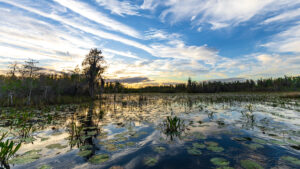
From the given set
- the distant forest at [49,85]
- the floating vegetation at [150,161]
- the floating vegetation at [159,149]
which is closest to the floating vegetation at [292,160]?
the floating vegetation at [159,149]

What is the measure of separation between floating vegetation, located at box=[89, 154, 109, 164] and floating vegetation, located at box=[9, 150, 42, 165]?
1.97 metres

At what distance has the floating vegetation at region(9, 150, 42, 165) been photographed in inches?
157

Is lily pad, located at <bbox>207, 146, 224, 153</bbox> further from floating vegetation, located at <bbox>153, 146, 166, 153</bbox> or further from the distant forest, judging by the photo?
the distant forest

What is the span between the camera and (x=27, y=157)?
4383 millimetres

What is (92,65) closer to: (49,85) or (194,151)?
(49,85)

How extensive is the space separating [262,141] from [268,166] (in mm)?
2380

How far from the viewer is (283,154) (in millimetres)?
4539

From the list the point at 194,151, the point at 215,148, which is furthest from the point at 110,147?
the point at 215,148

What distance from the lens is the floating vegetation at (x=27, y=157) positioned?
157 inches

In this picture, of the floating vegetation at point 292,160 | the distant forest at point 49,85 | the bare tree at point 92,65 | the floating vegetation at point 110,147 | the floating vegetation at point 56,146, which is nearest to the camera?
the floating vegetation at point 292,160

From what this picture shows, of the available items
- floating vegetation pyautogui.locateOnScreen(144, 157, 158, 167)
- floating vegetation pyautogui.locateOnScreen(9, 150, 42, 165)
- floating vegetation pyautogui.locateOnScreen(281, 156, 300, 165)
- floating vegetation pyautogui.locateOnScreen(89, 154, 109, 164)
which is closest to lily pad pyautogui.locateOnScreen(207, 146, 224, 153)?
floating vegetation pyautogui.locateOnScreen(281, 156, 300, 165)

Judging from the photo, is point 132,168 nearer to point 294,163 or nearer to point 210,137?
point 210,137

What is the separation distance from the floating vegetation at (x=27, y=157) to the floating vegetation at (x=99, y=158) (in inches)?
77.7

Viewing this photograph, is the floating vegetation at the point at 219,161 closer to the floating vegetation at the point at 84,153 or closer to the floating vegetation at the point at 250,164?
the floating vegetation at the point at 250,164
